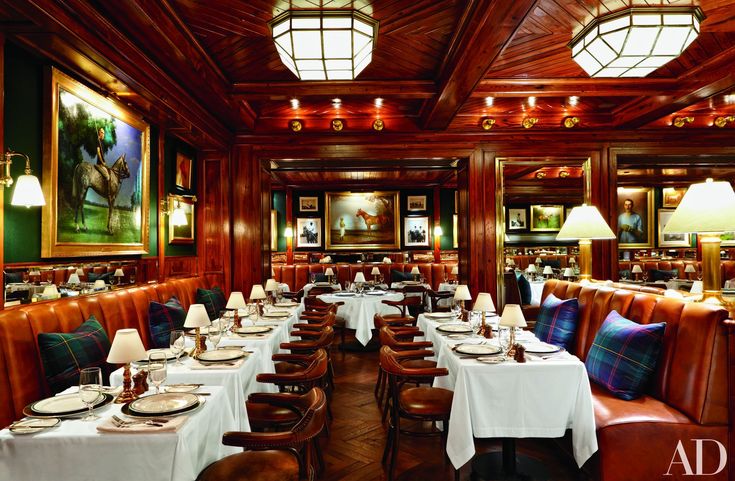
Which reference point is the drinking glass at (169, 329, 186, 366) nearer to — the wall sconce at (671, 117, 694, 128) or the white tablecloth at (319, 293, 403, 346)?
the white tablecloth at (319, 293, 403, 346)

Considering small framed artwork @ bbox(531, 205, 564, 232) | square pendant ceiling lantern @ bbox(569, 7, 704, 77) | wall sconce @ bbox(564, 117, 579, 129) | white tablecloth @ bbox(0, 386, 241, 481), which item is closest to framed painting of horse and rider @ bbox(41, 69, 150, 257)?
white tablecloth @ bbox(0, 386, 241, 481)

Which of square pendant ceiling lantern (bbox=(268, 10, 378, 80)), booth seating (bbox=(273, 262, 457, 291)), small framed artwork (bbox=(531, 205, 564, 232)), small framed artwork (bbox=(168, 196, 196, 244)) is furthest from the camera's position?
small framed artwork (bbox=(531, 205, 564, 232))

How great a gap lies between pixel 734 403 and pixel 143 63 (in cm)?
441

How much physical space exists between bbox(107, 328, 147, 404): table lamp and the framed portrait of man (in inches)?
474

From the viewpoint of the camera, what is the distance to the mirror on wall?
9383 millimetres

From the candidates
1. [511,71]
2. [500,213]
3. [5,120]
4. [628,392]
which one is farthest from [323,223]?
[628,392]

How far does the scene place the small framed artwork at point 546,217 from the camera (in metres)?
13.0

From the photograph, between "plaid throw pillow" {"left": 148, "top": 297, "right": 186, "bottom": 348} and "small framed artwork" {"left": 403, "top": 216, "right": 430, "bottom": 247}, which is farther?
"small framed artwork" {"left": 403, "top": 216, "right": 430, "bottom": 247}

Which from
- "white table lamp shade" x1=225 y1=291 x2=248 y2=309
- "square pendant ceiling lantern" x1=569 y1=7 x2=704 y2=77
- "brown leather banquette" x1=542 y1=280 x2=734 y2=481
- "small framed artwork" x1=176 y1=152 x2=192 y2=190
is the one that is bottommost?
"brown leather banquette" x1=542 y1=280 x2=734 y2=481

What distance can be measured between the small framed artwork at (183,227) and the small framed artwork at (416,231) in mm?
6739

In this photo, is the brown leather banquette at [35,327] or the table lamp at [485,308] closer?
the brown leather banquette at [35,327]

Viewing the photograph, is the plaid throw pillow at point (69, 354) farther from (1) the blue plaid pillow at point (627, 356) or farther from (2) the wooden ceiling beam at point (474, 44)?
(2) the wooden ceiling beam at point (474, 44)

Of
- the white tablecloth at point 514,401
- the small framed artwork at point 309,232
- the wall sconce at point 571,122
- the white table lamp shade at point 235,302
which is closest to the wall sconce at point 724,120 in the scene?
the wall sconce at point 571,122

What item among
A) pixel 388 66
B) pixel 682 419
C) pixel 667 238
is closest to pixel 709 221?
pixel 682 419
